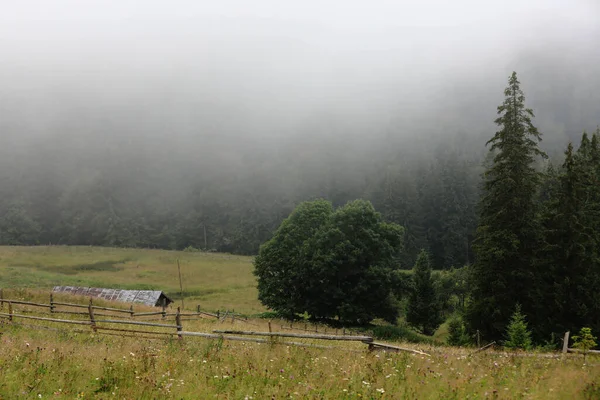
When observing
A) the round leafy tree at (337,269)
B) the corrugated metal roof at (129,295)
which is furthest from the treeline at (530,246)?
the corrugated metal roof at (129,295)

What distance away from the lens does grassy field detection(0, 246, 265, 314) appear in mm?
55812

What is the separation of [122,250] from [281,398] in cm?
9838

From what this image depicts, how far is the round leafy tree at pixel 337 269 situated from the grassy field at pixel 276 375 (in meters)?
29.9

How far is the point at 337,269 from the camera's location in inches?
1750

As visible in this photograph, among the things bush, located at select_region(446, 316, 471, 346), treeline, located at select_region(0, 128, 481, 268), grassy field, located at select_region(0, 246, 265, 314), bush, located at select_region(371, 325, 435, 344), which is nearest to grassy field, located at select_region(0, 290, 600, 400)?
bush, located at select_region(446, 316, 471, 346)

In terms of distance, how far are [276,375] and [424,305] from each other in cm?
4945

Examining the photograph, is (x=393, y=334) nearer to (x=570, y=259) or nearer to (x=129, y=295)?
(x=570, y=259)

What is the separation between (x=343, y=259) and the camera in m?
44.7

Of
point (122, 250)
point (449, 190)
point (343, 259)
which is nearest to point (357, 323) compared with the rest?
point (343, 259)

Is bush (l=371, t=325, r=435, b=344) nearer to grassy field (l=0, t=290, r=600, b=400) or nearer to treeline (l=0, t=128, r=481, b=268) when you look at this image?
grassy field (l=0, t=290, r=600, b=400)

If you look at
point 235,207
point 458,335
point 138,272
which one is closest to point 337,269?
point 458,335

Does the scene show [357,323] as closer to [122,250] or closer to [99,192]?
[122,250]

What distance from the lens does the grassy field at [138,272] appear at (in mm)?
55812

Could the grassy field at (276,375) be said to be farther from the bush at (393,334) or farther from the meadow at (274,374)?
the bush at (393,334)
